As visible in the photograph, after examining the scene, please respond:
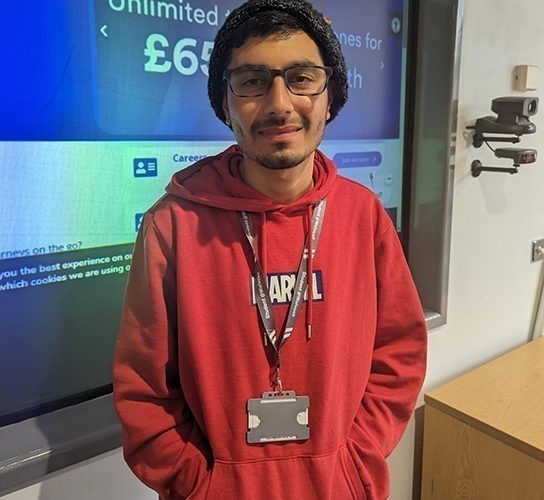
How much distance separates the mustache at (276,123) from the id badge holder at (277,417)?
1.44 ft

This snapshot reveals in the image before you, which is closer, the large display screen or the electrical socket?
the large display screen

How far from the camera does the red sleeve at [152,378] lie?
85cm

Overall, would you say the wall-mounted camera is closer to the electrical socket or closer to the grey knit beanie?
the electrical socket

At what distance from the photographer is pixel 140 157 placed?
1.16 metres

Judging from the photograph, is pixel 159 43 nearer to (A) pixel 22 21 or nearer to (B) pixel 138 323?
(A) pixel 22 21

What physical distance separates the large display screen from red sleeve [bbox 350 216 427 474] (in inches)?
21.4

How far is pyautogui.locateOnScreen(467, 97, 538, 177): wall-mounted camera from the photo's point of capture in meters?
1.63

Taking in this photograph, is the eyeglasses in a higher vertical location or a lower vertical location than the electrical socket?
higher

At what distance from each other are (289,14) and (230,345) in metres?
0.53

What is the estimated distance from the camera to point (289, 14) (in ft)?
2.63

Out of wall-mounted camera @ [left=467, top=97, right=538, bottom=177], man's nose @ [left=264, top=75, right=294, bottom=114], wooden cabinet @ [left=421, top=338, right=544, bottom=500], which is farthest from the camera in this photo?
wall-mounted camera @ [left=467, top=97, right=538, bottom=177]

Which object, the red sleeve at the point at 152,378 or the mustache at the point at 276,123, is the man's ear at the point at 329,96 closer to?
the mustache at the point at 276,123

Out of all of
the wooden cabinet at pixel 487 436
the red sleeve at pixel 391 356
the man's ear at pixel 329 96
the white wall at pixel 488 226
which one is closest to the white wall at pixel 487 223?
the white wall at pixel 488 226

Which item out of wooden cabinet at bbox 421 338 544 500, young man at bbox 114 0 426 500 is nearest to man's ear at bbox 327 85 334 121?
young man at bbox 114 0 426 500
